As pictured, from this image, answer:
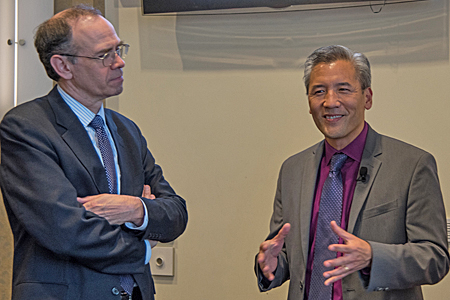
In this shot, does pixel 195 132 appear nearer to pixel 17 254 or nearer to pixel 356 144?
pixel 356 144

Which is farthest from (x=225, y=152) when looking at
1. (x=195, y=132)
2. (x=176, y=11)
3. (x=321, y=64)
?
(x=321, y=64)

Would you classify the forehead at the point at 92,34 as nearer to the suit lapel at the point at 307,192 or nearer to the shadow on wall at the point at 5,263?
the suit lapel at the point at 307,192

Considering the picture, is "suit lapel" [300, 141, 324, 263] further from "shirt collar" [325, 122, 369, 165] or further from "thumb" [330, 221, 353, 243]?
"thumb" [330, 221, 353, 243]

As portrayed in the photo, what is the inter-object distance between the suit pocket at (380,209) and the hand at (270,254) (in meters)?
0.35

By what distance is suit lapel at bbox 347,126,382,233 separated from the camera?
6.71 feet

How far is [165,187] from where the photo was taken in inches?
89.6

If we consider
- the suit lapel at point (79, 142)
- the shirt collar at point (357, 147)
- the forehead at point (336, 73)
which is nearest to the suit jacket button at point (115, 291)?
the suit lapel at point (79, 142)

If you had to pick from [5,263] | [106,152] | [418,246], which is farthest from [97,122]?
[5,263]

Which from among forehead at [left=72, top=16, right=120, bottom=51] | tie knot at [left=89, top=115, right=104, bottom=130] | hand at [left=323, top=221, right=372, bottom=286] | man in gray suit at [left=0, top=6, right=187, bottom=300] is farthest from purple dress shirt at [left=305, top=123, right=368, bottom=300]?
forehead at [left=72, top=16, right=120, bottom=51]

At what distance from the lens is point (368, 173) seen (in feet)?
6.91

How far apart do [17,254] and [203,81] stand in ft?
6.00

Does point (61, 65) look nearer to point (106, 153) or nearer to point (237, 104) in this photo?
point (106, 153)

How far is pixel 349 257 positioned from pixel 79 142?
1137mm

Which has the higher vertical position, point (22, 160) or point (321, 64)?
point (321, 64)
